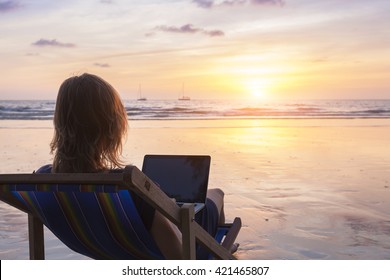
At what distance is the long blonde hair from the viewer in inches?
97.8

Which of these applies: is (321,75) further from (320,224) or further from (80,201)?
(80,201)

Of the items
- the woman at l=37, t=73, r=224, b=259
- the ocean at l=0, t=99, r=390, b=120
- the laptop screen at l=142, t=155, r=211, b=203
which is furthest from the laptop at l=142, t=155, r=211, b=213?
the ocean at l=0, t=99, r=390, b=120

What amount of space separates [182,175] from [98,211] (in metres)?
1.13

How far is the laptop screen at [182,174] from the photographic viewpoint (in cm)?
349

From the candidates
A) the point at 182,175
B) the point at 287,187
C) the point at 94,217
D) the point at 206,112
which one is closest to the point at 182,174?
the point at 182,175

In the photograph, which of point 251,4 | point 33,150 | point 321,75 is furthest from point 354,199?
point 321,75

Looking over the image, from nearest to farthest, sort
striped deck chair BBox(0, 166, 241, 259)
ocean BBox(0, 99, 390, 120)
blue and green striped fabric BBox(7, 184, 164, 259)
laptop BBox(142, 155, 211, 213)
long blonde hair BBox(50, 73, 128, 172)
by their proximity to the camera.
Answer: striped deck chair BBox(0, 166, 241, 259) → blue and green striped fabric BBox(7, 184, 164, 259) → long blonde hair BBox(50, 73, 128, 172) → laptop BBox(142, 155, 211, 213) → ocean BBox(0, 99, 390, 120)

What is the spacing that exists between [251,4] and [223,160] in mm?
6392

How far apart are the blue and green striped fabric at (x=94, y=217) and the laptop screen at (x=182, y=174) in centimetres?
72

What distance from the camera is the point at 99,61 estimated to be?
2747 centimetres

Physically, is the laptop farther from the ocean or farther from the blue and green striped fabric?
the ocean

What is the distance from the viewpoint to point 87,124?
250cm

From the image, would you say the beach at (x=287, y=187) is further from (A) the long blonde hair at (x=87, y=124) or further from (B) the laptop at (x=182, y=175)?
(A) the long blonde hair at (x=87, y=124)

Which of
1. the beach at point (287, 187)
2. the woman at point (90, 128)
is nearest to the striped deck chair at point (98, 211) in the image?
the woman at point (90, 128)
